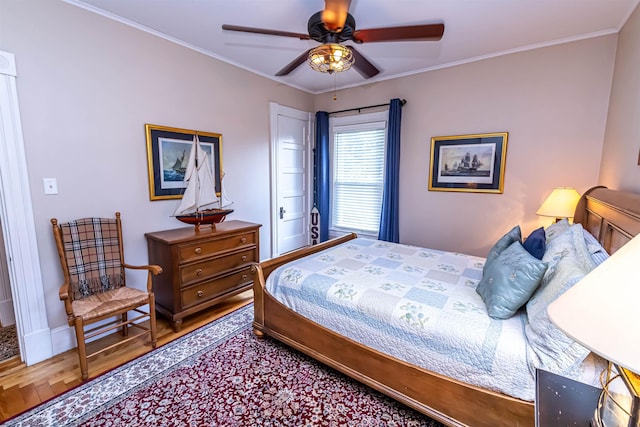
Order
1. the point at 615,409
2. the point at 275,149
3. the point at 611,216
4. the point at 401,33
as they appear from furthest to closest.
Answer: the point at 275,149 < the point at 401,33 < the point at 611,216 < the point at 615,409

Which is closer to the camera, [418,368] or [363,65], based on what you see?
[418,368]

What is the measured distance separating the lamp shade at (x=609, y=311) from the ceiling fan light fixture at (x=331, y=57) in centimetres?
173

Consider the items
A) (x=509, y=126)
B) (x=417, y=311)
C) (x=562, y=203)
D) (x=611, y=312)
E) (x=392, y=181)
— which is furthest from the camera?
(x=392, y=181)

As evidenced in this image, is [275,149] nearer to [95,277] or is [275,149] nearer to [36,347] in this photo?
[95,277]

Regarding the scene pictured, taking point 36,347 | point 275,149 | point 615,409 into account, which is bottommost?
point 36,347

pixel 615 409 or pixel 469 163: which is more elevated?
pixel 469 163

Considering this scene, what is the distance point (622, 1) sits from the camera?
6.66ft

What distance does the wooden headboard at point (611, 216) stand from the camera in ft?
4.47

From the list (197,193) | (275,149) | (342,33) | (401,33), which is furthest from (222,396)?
(275,149)

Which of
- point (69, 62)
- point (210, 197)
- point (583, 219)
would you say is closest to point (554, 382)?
point (583, 219)

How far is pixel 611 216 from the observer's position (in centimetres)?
166

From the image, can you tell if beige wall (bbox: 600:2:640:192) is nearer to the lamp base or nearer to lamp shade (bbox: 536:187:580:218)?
lamp shade (bbox: 536:187:580:218)

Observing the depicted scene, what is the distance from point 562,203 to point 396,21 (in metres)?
2.13

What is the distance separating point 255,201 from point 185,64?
5.36 ft
